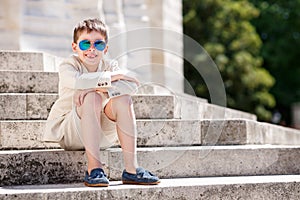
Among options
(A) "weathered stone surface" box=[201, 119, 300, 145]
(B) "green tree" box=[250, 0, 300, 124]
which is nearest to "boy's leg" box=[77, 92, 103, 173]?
(A) "weathered stone surface" box=[201, 119, 300, 145]

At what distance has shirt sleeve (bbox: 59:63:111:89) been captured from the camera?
136 inches

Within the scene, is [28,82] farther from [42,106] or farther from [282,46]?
[282,46]

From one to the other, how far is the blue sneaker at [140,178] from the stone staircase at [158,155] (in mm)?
51

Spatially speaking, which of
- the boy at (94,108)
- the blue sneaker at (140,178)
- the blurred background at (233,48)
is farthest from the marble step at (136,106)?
the blurred background at (233,48)

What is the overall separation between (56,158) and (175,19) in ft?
23.0

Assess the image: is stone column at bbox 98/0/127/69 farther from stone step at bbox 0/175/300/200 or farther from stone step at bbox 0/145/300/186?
stone step at bbox 0/175/300/200

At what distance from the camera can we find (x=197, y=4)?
16.8 meters

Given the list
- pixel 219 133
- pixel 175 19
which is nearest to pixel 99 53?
pixel 219 133

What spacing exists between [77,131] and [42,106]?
93cm

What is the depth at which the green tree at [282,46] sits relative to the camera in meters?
20.0

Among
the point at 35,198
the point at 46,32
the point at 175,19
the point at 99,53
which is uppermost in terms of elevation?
the point at 175,19

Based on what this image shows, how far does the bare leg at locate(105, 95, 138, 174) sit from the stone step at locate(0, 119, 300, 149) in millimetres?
747

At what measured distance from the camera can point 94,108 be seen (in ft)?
11.3

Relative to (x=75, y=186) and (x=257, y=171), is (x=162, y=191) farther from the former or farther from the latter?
(x=257, y=171)
